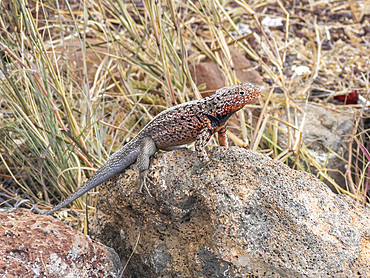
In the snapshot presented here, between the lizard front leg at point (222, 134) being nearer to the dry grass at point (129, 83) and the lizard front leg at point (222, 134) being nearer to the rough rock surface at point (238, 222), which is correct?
the rough rock surface at point (238, 222)

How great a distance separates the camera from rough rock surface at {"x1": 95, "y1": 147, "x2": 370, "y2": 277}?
2334 mm

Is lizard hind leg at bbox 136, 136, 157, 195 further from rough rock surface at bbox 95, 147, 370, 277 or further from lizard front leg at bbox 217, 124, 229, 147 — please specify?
lizard front leg at bbox 217, 124, 229, 147

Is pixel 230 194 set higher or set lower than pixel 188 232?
higher

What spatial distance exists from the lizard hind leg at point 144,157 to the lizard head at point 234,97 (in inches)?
19.6

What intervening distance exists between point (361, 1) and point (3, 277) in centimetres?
735

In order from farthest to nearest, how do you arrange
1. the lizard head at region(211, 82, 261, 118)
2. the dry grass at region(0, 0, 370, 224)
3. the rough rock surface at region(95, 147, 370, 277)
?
the dry grass at region(0, 0, 370, 224), the lizard head at region(211, 82, 261, 118), the rough rock surface at region(95, 147, 370, 277)

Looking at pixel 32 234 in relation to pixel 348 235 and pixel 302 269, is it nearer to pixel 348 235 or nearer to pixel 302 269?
pixel 302 269

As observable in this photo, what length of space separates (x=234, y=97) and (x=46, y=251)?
147 centimetres

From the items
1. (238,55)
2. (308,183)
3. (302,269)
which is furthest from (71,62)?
(302,269)

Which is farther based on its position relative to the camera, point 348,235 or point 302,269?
point 348,235

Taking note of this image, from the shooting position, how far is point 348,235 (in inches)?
96.7

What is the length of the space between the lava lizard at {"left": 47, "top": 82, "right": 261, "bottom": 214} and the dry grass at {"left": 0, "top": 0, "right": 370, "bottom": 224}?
0.58 metres

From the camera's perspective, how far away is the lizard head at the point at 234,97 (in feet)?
9.26

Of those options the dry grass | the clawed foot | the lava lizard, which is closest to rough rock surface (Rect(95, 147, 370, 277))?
the clawed foot
